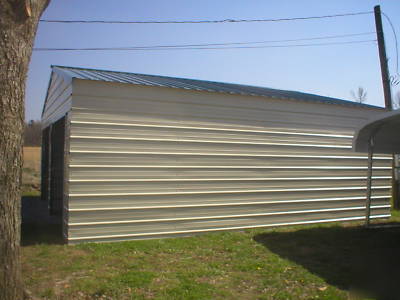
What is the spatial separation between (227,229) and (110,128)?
10.1 feet

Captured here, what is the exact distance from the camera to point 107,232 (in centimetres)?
659

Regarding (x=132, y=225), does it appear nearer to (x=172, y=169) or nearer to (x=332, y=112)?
(x=172, y=169)

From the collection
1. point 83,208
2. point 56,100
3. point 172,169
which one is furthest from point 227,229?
point 56,100

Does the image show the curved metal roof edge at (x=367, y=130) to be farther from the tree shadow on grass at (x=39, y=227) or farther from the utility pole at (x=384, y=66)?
the tree shadow on grass at (x=39, y=227)

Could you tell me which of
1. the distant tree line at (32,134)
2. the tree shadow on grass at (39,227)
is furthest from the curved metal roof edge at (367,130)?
the distant tree line at (32,134)

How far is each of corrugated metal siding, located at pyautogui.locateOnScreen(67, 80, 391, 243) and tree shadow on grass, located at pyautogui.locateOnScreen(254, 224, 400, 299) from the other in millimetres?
955

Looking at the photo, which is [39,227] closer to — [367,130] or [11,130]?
[11,130]

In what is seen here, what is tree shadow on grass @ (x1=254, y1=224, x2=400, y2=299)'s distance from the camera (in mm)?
4750

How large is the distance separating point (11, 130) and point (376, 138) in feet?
23.9

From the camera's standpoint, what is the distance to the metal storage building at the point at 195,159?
21.4 feet

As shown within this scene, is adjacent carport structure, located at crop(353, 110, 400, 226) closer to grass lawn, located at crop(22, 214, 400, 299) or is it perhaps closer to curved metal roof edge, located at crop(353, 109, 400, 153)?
curved metal roof edge, located at crop(353, 109, 400, 153)

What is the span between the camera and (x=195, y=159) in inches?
292

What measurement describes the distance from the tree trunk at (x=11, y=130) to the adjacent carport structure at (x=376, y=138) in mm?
5771

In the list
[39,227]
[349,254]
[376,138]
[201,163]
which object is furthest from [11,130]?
[376,138]
